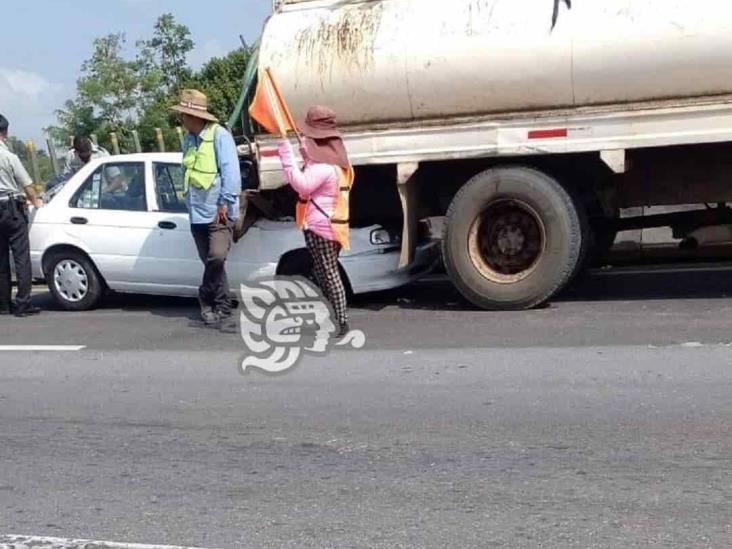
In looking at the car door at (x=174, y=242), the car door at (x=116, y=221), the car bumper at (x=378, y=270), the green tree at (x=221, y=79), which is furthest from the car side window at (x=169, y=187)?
the green tree at (x=221, y=79)

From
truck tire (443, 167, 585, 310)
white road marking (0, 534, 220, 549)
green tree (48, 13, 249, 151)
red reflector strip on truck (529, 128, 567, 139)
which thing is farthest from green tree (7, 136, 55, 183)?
white road marking (0, 534, 220, 549)

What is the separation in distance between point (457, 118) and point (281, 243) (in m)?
1.85

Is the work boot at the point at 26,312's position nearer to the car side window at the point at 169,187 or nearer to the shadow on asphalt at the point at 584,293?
the shadow on asphalt at the point at 584,293

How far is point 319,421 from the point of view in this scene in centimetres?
631

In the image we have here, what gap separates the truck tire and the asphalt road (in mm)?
333

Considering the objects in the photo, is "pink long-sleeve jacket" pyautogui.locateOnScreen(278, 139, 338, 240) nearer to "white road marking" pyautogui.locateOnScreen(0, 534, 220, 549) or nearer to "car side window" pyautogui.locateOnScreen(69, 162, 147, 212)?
"car side window" pyautogui.locateOnScreen(69, 162, 147, 212)

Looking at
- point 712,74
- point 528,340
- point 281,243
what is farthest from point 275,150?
point 712,74

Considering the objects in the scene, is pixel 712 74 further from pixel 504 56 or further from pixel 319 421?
pixel 319 421

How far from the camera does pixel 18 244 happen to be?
10.3 meters

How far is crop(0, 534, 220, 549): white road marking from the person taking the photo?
4.61 m

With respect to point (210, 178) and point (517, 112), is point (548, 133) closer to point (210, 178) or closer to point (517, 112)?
point (517, 112)

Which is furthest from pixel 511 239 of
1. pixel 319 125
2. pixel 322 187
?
pixel 319 125

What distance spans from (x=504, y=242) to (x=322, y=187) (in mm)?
1849

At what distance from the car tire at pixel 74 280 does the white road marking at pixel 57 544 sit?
5.92 meters
